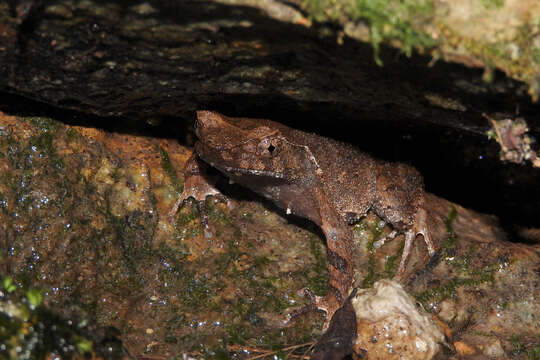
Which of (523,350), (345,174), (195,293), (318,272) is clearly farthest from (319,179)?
(523,350)

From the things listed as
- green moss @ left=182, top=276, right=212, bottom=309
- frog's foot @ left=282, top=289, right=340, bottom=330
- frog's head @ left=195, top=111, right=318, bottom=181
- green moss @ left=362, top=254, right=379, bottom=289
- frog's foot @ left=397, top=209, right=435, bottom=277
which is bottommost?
green moss @ left=182, top=276, right=212, bottom=309

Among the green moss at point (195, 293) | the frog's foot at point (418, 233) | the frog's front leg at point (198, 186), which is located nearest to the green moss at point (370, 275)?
the frog's foot at point (418, 233)

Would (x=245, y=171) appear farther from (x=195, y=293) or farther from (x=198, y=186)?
(x=195, y=293)

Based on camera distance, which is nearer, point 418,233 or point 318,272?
point 318,272

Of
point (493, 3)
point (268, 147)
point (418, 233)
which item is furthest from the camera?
point (418, 233)

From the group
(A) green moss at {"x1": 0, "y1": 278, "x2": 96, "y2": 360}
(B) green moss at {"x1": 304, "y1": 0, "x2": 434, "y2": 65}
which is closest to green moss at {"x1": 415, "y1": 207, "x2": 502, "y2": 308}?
(B) green moss at {"x1": 304, "y1": 0, "x2": 434, "y2": 65}

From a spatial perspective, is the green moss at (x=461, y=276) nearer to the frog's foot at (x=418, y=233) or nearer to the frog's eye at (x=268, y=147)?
the frog's foot at (x=418, y=233)

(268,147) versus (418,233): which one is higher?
(268,147)

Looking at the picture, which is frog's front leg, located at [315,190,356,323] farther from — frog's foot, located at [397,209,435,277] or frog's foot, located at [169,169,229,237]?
frog's foot, located at [169,169,229,237]
